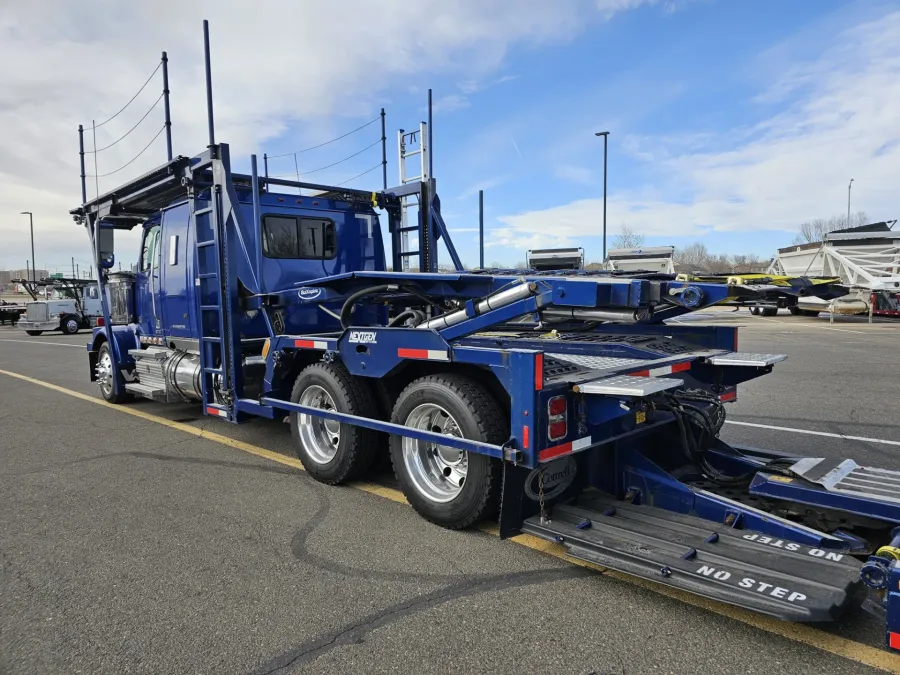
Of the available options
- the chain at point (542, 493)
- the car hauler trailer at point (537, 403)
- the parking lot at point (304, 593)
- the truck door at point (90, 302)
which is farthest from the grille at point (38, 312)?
the chain at point (542, 493)

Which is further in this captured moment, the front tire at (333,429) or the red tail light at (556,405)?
the front tire at (333,429)

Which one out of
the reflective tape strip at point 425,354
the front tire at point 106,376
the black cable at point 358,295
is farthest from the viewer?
the front tire at point 106,376

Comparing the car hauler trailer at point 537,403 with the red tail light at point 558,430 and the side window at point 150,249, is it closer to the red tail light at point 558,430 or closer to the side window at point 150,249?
the red tail light at point 558,430

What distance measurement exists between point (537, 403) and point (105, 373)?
25.5ft

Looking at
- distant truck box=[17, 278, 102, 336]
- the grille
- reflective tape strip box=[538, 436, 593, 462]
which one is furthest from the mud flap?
the grille

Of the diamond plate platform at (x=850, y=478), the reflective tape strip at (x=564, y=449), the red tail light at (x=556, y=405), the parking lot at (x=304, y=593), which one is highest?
the red tail light at (x=556, y=405)

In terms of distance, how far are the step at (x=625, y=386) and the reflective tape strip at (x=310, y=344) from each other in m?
2.20

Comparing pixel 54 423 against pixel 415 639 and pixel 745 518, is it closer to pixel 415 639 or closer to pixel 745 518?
pixel 415 639

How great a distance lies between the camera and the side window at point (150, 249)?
292 inches

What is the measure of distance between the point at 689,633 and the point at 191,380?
18.3 feet

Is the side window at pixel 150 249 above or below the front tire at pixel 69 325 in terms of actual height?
above

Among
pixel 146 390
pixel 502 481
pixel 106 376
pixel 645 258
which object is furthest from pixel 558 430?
pixel 645 258

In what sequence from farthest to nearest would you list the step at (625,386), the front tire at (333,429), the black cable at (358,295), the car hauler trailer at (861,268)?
the car hauler trailer at (861,268)
the black cable at (358,295)
the front tire at (333,429)
the step at (625,386)

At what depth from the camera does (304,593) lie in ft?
10.6
